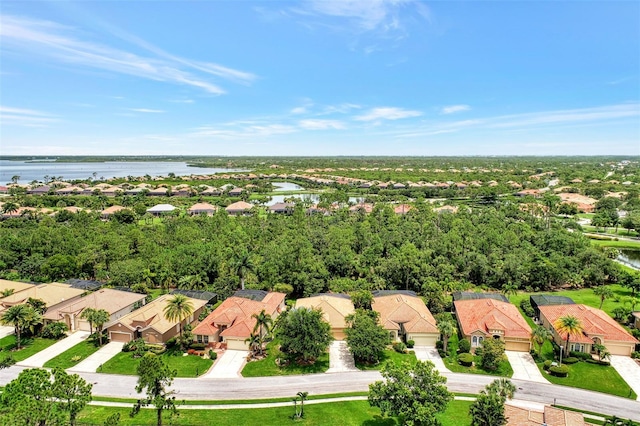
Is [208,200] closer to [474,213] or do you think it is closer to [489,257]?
[474,213]

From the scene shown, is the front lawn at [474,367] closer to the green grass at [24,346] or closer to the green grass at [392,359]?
the green grass at [392,359]

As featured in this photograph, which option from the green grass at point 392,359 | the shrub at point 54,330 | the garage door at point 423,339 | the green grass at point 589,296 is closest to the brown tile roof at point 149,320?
the shrub at point 54,330

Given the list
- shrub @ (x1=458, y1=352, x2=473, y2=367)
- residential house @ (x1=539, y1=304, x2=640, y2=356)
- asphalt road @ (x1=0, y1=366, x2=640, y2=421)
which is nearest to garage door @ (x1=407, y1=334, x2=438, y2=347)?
shrub @ (x1=458, y1=352, x2=473, y2=367)

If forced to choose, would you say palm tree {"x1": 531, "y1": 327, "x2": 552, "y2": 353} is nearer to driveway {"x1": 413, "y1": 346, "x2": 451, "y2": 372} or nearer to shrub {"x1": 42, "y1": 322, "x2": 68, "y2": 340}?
driveway {"x1": 413, "y1": 346, "x2": 451, "y2": 372}

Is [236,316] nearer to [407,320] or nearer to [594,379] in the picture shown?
[407,320]

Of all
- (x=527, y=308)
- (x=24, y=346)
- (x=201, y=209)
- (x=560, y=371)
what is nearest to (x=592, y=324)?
(x=560, y=371)

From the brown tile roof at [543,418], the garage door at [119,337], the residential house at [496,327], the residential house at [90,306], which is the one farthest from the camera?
the residential house at [90,306]
